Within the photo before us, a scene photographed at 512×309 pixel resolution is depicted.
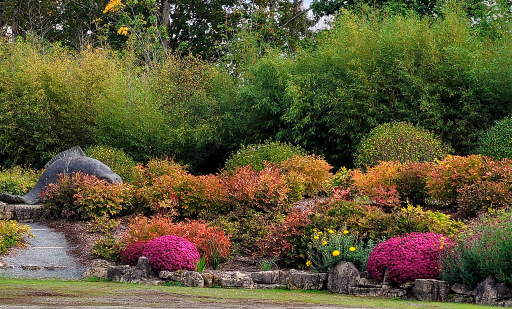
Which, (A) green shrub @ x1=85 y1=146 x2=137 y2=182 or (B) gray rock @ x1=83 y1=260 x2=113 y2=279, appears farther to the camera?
(A) green shrub @ x1=85 y1=146 x2=137 y2=182

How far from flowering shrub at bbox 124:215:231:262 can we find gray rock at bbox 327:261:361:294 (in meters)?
1.67

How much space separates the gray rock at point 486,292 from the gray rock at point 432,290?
0.30 metres

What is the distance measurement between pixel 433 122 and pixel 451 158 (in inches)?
172

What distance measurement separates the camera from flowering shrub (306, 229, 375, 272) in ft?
24.2

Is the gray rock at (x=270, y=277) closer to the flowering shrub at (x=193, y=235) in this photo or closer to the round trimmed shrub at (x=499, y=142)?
the flowering shrub at (x=193, y=235)

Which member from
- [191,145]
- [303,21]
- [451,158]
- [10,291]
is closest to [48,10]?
[303,21]

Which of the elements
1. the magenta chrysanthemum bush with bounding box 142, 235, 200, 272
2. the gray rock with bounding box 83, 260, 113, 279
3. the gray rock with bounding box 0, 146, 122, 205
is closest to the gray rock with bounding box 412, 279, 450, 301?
the magenta chrysanthemum bush with bounding box 142, 235, 200, 272

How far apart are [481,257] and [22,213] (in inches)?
334

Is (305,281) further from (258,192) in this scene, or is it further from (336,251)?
(258,192)

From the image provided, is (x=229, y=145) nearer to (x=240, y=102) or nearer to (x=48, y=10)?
(x=240, y=102)

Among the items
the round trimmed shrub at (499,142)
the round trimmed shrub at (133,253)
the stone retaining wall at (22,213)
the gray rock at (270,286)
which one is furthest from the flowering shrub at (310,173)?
the stone retaining wall at (22,213)

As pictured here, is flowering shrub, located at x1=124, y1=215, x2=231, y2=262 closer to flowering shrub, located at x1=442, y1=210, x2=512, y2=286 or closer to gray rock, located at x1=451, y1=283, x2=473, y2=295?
flowering shrub, located at x1=442, y1=210, x2=512, y2=286

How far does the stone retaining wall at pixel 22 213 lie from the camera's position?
458 inches

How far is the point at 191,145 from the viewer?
57.7 ft
